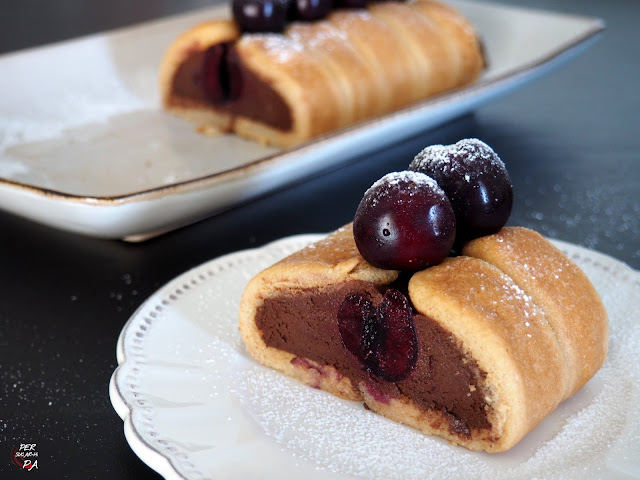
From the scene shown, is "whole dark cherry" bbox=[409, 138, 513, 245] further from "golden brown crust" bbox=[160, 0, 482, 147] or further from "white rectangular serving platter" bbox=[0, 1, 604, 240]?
"golden brown crust" bbox=[160, 0, 482, 147]

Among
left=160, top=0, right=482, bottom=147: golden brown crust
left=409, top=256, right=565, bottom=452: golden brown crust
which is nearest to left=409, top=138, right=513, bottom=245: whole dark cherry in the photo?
left=409, top=256, right=565, bottom=452: golden brown crust

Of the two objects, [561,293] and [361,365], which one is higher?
[561,293]

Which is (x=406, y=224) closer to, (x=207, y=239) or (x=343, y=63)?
(x=207, y=239)

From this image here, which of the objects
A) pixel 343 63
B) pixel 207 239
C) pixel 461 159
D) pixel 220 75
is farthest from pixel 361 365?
pixel 220 75

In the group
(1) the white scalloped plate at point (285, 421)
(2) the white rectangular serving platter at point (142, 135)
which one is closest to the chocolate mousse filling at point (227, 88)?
(2) the white rectangular serving platter at point (142, 135)

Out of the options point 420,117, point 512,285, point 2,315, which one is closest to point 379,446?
point 512,285

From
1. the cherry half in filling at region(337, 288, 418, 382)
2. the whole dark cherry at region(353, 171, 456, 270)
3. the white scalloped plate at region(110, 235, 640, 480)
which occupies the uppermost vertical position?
the whole dark cherry at region(353, 171, 456, 270)
